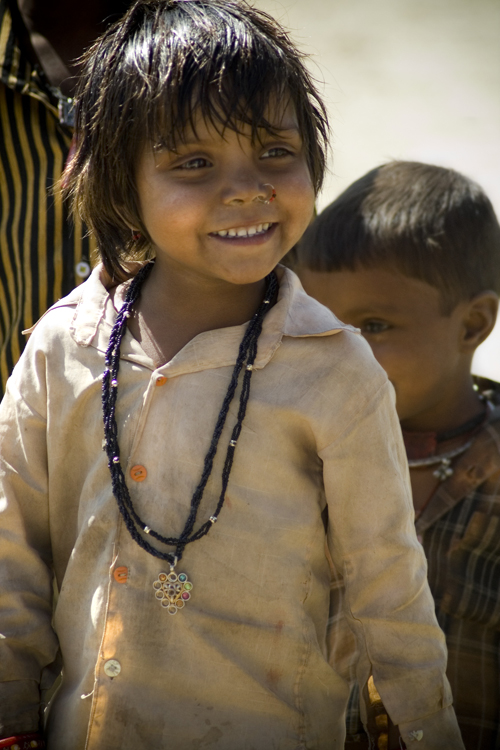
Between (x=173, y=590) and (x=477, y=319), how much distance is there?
1.50m

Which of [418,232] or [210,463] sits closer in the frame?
[210,463]

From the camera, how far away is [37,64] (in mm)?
2689

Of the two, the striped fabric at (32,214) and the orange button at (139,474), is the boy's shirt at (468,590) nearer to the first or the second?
the orange button at (139,474)

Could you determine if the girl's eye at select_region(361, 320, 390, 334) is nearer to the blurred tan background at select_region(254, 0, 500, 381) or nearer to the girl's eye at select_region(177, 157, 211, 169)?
the girl's eye at select_region(177, 157, 211, 169)

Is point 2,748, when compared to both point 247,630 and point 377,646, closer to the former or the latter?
point 247,630

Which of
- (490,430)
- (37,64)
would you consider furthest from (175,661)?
(37,64)

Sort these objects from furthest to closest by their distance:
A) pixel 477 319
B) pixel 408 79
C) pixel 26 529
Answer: pixel 408 79
pixel 477 319
pixel 26 529

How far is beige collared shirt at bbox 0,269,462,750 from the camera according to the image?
5.15ft

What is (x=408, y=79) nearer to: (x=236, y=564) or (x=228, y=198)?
(x=228, y=198)

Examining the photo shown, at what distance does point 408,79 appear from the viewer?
6484 mm

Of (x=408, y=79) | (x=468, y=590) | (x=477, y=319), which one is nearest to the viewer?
(x=468, y=590)

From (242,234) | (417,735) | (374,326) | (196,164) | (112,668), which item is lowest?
(417,735)

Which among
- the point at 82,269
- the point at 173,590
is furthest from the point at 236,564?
the point at 82,269

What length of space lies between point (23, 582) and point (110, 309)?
0.55 metres
